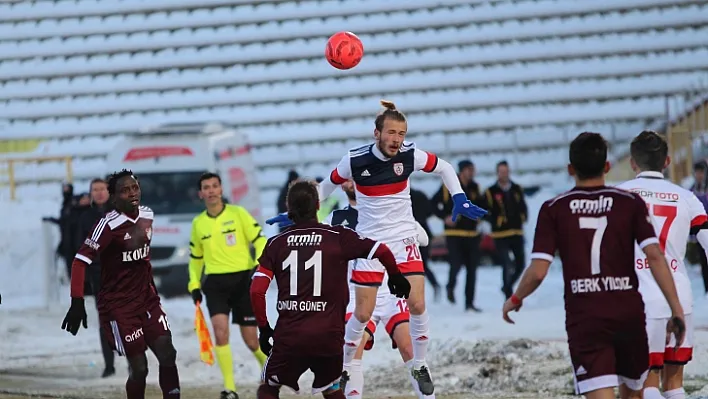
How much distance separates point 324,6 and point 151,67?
456 centimetres

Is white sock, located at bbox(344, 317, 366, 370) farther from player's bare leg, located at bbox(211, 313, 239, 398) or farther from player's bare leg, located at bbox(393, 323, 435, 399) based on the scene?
player's bare leg, located at bbox(211, 313, 239, 398)

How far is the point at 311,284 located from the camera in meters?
7.52

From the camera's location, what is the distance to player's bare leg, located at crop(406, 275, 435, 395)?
9.45 meters

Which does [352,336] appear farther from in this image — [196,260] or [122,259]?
[196,260]

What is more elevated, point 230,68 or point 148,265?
point 230,68

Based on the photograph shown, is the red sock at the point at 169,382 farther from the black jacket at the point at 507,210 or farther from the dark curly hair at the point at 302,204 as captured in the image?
the black jacket at the point at 507,210

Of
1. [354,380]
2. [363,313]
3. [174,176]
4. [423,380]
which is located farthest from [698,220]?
[174,176]

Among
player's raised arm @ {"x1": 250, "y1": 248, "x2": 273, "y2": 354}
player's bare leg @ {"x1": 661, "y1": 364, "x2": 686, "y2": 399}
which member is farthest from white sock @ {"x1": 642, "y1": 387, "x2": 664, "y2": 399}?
player's raised arm @ {"x1": 250, "y1": 248, "x2": 273, "y2": 354}

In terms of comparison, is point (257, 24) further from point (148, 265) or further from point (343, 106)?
point (148, 265)

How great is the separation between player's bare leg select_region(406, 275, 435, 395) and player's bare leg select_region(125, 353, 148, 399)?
193 cm

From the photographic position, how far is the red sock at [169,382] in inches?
368

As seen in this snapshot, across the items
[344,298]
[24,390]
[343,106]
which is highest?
[343,106]

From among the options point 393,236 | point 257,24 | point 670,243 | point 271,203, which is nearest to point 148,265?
point 393,236

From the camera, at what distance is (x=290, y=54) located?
32281mm
